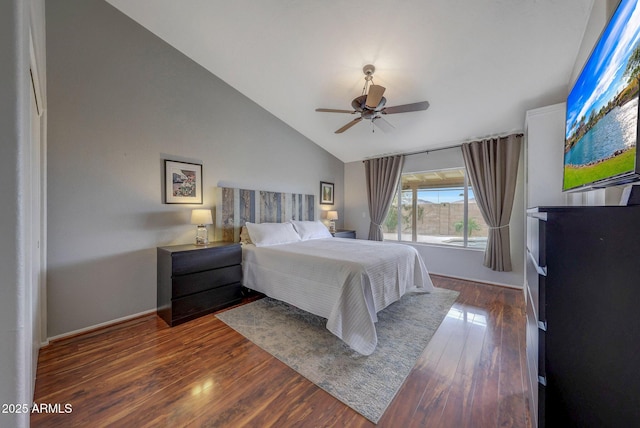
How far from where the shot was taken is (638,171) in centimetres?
81

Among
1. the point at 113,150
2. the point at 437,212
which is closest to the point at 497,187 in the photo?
the point at 437,212

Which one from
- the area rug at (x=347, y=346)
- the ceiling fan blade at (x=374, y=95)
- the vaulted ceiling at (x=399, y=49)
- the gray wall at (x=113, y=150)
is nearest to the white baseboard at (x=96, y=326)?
the gray wall at (x=113, y=150)

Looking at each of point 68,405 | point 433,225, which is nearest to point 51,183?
point 68,405

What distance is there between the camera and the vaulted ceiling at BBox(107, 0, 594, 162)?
6.64ft

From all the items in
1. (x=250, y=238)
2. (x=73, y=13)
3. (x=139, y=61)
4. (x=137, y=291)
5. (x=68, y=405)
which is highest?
(x=73, y=13)

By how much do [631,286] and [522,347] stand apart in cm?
179

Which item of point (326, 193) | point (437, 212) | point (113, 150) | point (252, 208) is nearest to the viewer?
point (113, 150)

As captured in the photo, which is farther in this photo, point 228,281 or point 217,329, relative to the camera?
point 228,281

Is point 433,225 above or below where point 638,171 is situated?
below

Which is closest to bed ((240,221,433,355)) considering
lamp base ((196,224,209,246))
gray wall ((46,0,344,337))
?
lamp base ((196,224,209,246))

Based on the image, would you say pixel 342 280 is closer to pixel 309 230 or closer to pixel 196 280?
pixel 196 280

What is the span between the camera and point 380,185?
500cm

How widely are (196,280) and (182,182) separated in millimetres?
1280

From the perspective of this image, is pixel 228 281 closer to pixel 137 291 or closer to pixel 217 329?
pixel 217 329
